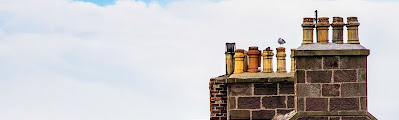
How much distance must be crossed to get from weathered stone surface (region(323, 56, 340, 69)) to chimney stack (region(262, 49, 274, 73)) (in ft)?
13.1

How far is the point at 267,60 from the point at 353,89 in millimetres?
4253

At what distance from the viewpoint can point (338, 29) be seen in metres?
21.2

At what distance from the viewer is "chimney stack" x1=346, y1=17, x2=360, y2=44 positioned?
21188mm

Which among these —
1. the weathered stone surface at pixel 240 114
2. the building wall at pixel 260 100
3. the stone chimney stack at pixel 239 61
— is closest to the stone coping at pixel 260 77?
the building wall at pixel 260 100

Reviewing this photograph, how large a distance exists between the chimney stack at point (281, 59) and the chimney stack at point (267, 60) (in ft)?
0.50

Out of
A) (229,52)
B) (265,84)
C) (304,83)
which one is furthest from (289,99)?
(304,83)

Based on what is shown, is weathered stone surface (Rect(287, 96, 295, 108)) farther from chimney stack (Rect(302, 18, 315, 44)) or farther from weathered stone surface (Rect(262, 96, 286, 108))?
chimney stack (Rect(302, 18, 315, 44))

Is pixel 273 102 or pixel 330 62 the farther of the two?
pixel 273 102

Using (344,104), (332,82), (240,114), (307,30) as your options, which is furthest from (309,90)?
(240,114)

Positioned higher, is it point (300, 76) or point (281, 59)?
point (281, 59)

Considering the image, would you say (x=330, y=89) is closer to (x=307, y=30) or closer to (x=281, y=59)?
(x=307, y=30)

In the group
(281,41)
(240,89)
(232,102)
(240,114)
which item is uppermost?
(281,41)

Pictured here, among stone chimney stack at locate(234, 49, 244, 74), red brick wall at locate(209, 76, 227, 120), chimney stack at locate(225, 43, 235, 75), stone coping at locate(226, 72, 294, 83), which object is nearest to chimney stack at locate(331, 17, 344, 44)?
stone coping at locate(226, 72, 294, 83)

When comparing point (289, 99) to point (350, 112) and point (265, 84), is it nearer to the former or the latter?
point (265, 84)
